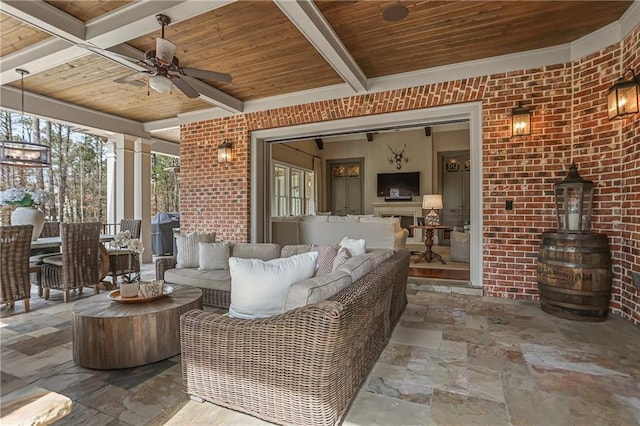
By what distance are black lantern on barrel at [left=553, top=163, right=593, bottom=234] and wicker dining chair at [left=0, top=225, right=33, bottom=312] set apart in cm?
562

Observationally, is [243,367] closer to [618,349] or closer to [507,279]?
[618,349]

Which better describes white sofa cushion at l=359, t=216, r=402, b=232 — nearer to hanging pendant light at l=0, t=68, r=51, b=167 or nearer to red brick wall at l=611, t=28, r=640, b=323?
red brick wall at l=611, t=28, r=640, b=323

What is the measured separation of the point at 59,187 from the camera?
8.02m

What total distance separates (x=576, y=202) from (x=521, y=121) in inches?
42.1

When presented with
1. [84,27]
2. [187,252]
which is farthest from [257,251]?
[84,27]

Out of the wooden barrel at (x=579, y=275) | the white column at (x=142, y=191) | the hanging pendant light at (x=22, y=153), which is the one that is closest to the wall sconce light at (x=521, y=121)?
the wooden barrel at (x=579, y=275)

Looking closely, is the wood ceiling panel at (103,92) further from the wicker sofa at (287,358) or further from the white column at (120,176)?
the wicker sofa at (287,358)

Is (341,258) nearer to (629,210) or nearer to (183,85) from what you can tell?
(183,85)

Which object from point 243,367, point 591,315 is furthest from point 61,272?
point 591,315

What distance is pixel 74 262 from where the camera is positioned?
12.3 ft

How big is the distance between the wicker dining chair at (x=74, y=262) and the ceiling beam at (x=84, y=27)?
73.8 inches

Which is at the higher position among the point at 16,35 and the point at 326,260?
the point at 16,35

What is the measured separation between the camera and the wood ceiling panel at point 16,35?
2985mm

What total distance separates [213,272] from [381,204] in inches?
260
